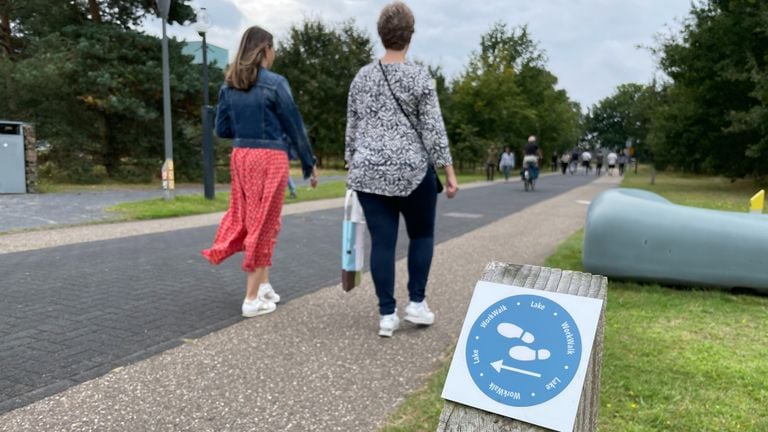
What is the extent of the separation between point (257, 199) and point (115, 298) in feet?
4.44

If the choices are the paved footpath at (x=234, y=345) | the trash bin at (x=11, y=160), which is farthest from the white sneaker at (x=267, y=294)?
the trash bin at (x=11, y=160)

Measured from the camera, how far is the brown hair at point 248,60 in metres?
3.77

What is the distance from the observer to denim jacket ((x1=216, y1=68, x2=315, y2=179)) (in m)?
3.82

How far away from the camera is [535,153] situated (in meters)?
17.8

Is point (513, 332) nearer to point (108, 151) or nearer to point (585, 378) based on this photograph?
point (585, 378)

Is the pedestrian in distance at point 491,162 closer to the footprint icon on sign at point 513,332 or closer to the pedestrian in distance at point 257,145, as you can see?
the pedestrian in distance at point 257,145

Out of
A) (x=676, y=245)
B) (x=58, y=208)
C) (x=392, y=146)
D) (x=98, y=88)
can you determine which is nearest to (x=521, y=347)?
(x=392, y=146)

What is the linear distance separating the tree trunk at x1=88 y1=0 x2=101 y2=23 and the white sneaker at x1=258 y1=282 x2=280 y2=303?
1615 cm

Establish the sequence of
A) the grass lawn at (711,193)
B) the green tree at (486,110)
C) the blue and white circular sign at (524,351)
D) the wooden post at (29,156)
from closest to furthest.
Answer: the blue and white circular sign at (524,351) → the grass lawn at (711,193) → the wooden post at (29,156) → the green tree at (486,110)

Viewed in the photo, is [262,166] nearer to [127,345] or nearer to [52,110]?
[127,345]

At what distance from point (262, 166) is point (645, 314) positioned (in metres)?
2.76

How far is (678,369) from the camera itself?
2.92 meters

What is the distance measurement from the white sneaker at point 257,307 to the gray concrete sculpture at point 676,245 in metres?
2.62

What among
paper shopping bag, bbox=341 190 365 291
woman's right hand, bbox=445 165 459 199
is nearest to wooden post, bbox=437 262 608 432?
woman's right hand, bbox=445 165 459 199
